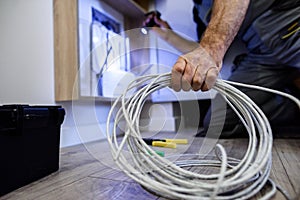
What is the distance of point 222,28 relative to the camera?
0.57m

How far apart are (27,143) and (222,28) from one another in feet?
1.62

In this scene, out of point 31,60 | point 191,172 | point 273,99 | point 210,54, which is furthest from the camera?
point 273,99

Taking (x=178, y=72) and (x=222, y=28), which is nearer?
(x=178, y=72)

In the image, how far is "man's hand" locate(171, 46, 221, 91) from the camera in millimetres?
410

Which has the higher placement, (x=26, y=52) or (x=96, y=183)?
(x=26, y=52)

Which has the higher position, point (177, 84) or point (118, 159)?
point (177, 84)

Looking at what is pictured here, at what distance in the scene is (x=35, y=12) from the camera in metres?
0.93

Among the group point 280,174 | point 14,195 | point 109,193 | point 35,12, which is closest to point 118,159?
point 109,193

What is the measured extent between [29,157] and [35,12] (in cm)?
71

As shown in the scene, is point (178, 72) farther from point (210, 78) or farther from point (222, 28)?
point (222, 28)

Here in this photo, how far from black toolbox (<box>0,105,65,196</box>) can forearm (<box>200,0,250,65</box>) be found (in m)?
0.36

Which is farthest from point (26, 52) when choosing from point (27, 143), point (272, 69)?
point (272, 69)

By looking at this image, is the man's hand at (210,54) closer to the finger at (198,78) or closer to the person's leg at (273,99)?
the finger at (198,78)

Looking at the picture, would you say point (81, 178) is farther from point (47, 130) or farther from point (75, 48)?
point (75, 48)
